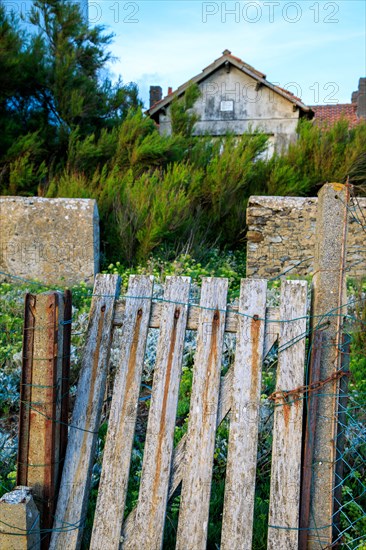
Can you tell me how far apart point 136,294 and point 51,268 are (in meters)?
4.87

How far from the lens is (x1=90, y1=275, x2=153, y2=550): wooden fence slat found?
7.91 ft

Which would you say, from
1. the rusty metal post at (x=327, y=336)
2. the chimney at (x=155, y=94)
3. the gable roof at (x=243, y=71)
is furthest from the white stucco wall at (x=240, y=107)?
the rusty metal post at (x=327, y=336)

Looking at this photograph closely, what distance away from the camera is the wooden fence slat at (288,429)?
2.33m

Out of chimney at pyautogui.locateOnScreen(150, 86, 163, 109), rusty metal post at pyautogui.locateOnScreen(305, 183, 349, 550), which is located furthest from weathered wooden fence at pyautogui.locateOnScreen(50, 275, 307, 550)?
chimney at pyautogui.locateOnScreen(150, 86, 163, 109)

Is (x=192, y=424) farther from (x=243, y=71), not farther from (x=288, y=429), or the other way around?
(x=243, y=71)

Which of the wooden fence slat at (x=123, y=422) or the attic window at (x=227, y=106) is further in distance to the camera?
the attic window at (x=227, y=106)

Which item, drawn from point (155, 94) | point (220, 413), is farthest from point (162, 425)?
point (155, 94)

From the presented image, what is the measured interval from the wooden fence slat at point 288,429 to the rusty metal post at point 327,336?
4.1 inches

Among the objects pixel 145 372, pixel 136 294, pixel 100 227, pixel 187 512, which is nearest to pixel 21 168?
pixel 100 227

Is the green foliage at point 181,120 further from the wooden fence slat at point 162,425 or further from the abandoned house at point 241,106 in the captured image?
the wooden fence slat at point 162,425

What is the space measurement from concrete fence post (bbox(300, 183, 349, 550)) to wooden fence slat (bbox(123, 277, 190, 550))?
58 centimetres

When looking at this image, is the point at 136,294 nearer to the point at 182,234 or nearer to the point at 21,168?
the point at 182,234

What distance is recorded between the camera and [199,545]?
2.34 meters

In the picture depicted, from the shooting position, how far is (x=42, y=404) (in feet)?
8.13
